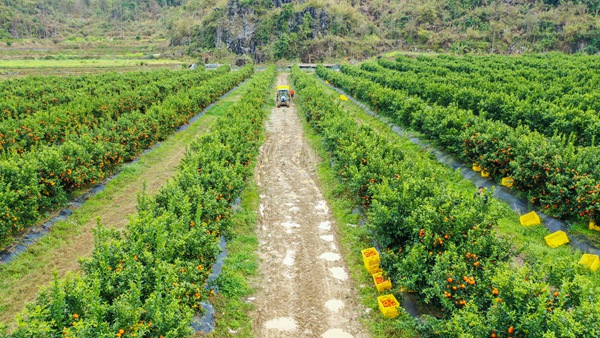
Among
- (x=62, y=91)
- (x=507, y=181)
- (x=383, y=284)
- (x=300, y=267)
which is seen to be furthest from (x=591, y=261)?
(x=62, y=91)

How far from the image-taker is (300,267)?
936 cm

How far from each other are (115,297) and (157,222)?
1.62 m

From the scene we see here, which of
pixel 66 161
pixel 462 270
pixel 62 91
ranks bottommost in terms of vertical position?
pixel 462 270

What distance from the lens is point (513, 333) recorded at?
5.12 meters

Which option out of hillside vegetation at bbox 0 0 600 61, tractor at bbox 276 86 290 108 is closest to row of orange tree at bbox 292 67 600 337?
tractor at bbox 276 86 290 108

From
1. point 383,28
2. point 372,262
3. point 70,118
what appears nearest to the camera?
point 372,262

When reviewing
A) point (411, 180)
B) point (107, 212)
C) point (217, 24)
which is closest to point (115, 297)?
point (411, 180)

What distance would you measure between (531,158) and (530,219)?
1831mm

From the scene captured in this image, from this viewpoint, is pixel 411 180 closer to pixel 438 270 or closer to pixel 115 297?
pixel 438 270

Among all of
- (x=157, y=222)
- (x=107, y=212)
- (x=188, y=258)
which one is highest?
(x=157, y=222)

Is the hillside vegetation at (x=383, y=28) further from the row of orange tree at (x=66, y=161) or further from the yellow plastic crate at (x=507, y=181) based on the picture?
the yellow plastic crate at (x=507, y=181)

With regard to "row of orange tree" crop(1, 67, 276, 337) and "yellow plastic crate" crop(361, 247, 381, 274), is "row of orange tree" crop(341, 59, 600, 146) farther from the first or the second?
"row of orange tree" crop(1, 67, 276, 337)

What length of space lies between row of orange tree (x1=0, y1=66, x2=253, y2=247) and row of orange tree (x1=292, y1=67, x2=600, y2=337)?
9215 mm

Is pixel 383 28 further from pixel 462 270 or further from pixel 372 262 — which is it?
pixel 462 270
